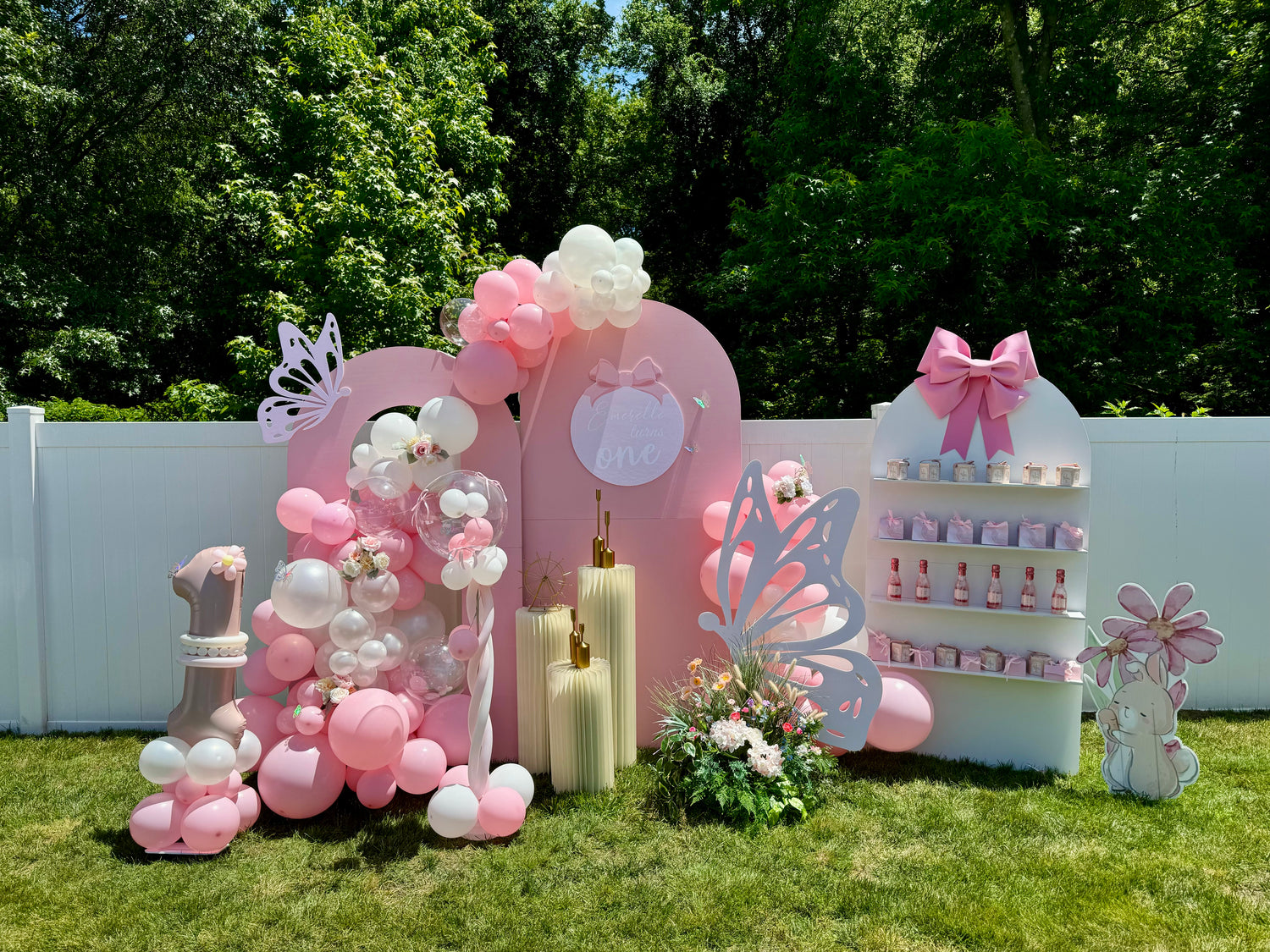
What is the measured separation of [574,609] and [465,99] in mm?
7729

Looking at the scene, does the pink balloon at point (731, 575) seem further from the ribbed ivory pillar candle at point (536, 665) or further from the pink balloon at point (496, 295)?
the pink balloon at point (496, 295)


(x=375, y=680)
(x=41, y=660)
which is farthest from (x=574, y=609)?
(x=41, y=660)

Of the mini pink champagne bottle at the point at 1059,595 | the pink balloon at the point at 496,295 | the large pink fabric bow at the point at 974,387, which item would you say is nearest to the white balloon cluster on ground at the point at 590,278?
the pink balloon at the point at 496,295

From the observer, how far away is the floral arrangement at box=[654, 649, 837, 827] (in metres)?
3.65

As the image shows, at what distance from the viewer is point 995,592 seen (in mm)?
4211

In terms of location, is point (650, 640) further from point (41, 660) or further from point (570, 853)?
point (41, 660)

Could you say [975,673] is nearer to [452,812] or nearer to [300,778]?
[452,812]

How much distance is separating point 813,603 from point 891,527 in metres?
0.64

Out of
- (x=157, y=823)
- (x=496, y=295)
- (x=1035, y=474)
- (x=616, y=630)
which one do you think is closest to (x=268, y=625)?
(x=157, y=823)

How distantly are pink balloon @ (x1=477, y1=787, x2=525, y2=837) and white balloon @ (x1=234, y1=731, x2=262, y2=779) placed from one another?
1.00m

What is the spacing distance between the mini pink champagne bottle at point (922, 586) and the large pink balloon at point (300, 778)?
2846 millimetres

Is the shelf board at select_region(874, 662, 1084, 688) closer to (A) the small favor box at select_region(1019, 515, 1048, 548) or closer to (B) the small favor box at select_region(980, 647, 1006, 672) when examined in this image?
(B) the small favor box at select_region(980, 647, 1006, 672)

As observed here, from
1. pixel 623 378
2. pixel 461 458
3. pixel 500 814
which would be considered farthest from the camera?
pixel 623 378

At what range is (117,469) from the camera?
4.75 metres
